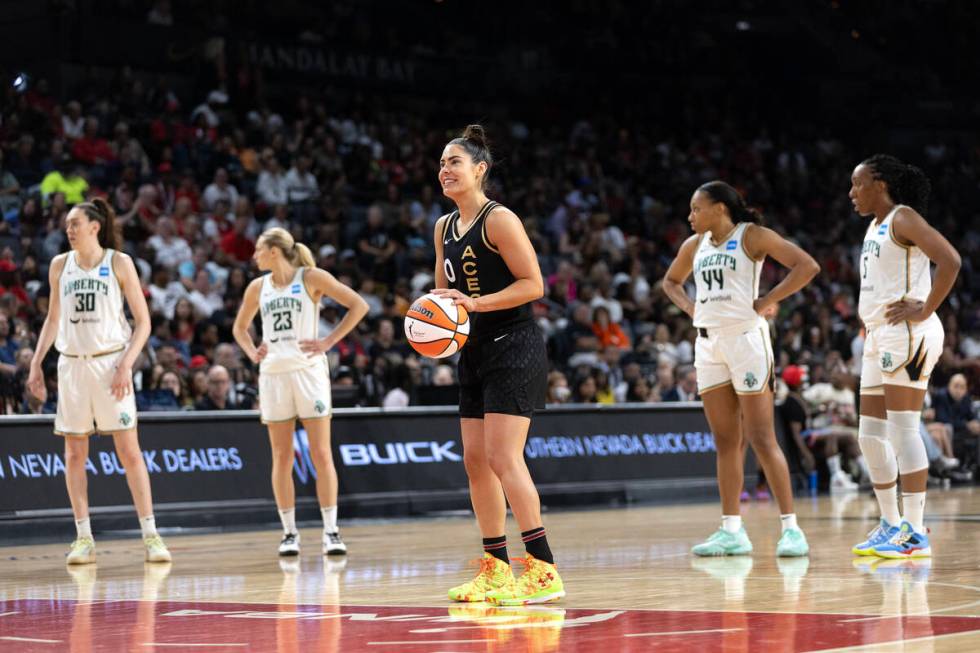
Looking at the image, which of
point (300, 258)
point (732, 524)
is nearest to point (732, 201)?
point (732, 524)

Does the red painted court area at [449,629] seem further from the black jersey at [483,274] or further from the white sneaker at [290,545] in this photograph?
the white sneaker at [290,545]

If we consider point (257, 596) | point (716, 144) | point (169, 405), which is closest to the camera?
point (257, 596)

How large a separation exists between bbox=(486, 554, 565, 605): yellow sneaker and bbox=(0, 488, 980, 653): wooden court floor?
0.28 ft

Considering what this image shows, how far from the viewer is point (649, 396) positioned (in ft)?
55.3

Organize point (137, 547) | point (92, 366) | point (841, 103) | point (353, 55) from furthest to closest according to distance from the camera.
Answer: point (841, 103)
point (353, 55)
point (137, 547)
point (92, 366)

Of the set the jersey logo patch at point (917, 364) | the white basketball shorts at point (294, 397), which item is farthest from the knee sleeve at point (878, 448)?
the white basketball shorts at point (294, 397)

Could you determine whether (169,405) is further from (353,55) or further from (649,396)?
Result: (353,55)

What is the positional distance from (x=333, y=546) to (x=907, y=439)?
374 cm

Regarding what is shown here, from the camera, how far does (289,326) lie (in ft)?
31.6

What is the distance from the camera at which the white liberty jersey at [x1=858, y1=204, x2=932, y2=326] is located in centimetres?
798

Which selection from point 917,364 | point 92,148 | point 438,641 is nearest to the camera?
point 438,641

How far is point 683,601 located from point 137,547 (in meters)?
5.61

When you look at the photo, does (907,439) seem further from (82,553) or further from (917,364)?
(82,553)

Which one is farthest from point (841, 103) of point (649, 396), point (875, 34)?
point (649, 396)
